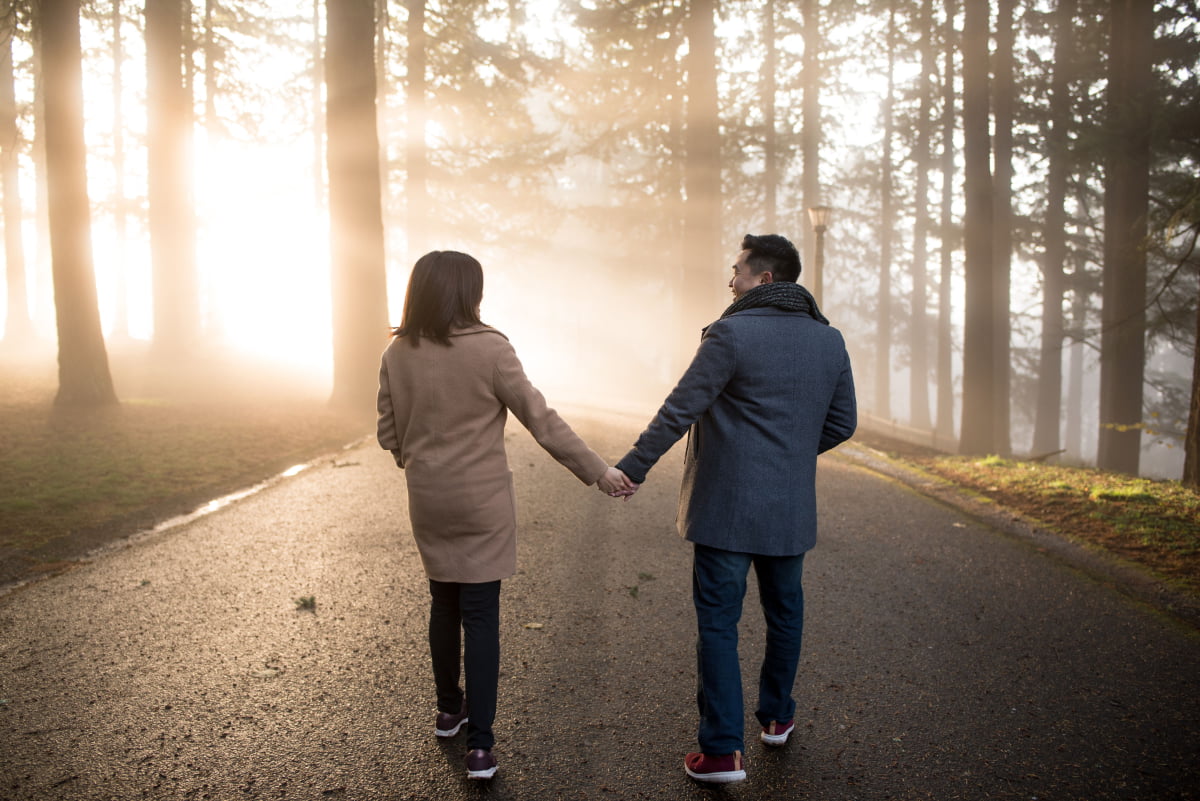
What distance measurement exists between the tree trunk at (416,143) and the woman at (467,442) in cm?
2137

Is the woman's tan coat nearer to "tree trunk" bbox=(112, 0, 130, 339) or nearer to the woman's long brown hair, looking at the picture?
the woman's long brown hair

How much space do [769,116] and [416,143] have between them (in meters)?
12.0

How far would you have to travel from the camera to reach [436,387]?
10.5ft

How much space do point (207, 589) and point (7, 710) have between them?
1786 millimetres

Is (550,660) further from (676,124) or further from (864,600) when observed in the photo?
(676,124)

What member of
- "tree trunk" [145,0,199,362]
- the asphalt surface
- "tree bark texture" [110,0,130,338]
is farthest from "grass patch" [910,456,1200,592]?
"tree bark texture" [110,0,130,338]

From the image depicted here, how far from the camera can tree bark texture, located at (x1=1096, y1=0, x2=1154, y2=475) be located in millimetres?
14977

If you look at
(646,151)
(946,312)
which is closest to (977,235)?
(646,151)

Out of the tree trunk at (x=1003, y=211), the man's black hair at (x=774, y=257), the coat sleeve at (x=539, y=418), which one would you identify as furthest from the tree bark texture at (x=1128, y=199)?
the coat sleeve at (x=539, y=418)

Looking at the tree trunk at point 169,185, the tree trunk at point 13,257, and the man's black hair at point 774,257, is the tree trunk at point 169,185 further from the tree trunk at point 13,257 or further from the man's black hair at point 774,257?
the man's black hair at point 774,257

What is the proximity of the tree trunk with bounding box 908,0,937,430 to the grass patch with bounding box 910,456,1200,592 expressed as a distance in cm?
1735

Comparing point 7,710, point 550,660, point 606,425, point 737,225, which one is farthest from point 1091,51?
point 7,710

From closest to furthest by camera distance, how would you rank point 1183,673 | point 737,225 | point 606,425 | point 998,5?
point 1183,673 < point 606,425 < point 998,5 < point 737,225

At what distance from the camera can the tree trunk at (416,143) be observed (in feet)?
72.2
